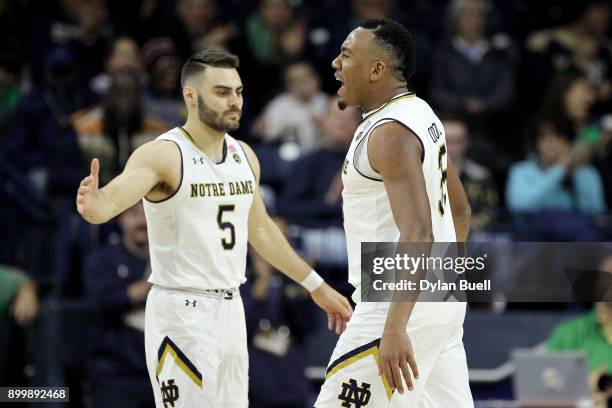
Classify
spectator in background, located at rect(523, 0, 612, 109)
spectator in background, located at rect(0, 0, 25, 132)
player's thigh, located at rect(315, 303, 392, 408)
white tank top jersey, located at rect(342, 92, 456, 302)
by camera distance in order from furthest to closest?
spectator in background, located at rect(523, 0, 612, 109)
spectator in background, located at rect(0, 0, 25, 132)
white tank top jersey, located at rect(342, 92, 456, 302)
player's thigh, located at rect(315, 303, 392, 408)

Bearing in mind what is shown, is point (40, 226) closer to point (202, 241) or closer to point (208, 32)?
point (208, 32)

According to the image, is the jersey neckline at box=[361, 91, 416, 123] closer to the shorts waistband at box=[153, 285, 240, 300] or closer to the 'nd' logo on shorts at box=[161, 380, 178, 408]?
the shorts waistband at box=[153, 285, 240, 300]

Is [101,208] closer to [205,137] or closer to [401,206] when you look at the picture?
[205,137]

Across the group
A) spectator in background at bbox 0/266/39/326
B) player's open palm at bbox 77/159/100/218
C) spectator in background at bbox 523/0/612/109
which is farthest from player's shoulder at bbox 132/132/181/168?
spectator in background at bbox 523/0/612/109

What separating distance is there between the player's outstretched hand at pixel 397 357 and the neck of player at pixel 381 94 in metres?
1.16

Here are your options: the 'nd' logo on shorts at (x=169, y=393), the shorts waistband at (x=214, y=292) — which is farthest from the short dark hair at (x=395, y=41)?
the 'nd' logo on shorts at (x=169, y=393)

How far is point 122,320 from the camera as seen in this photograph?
8.82 m

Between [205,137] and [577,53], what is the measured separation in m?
7.06

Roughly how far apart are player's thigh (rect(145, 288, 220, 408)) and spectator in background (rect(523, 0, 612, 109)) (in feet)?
23.0

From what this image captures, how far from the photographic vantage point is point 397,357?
16.7ft

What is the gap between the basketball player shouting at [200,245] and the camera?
605cm

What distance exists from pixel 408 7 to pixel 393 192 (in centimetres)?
839

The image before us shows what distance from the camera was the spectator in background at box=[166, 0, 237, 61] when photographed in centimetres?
1173

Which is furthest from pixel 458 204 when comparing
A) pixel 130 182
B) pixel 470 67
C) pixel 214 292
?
pixel 470 67
